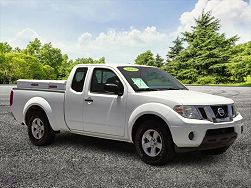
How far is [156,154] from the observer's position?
599cm

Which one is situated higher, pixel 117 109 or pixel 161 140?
pixel 117 109

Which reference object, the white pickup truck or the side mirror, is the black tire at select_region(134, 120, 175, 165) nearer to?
the white pickup truck

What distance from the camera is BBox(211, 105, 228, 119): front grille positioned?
5.96m

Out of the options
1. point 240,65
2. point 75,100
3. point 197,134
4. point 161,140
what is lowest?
point 161,140

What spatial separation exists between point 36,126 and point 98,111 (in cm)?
177

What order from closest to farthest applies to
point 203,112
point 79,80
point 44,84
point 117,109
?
point 203,112
point 117,109
point 79,80
point 44,84

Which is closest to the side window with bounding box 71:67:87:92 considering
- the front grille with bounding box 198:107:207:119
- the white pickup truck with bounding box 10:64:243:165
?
the white pickup truck with bounding box 10:64:243:165

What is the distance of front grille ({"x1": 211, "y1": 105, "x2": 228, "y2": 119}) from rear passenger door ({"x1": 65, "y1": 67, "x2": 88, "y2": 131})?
7.96 feet

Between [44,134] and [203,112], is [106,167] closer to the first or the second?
[203,112]

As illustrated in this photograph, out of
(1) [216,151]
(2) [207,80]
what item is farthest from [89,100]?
(2) [207,80]

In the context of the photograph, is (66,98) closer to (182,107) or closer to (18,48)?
(182,107)

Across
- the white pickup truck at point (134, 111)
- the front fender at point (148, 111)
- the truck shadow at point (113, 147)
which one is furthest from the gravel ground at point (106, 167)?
the front fender at point (148, 111)

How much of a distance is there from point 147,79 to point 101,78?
0.85 metres

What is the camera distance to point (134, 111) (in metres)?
6.24
